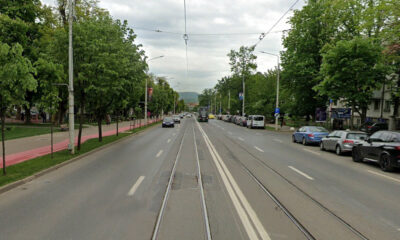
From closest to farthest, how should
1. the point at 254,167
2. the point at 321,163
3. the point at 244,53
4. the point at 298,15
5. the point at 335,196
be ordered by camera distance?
the point at 335,196 < the point at 254,167 < the point at 321,163 < the point at 298,15 < the point at 244,53

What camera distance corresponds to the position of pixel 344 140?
53.2ft

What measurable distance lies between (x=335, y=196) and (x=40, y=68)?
1111 centimetres

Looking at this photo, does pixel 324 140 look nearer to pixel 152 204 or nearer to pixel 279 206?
pixel 279 206

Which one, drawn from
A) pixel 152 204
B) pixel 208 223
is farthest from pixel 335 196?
pixel 152 204

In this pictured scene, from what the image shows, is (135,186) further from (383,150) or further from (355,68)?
(355,68)

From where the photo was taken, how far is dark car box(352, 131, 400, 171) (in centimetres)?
1123

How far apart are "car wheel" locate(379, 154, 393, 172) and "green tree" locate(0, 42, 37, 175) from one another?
1239 centimetres

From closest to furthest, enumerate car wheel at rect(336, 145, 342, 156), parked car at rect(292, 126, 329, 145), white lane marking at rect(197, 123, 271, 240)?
white lane marking at rect(197, 123, 271, 240), car wheel at rect(336, 145, 342, 156), parked car at rect(292, 126, 329, 145)

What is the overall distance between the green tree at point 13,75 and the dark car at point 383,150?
12398mm

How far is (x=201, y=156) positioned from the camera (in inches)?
572

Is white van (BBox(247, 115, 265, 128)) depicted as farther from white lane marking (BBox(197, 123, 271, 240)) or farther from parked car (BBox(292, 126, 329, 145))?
white lane marking (BBox(197, 123, 271, 240))

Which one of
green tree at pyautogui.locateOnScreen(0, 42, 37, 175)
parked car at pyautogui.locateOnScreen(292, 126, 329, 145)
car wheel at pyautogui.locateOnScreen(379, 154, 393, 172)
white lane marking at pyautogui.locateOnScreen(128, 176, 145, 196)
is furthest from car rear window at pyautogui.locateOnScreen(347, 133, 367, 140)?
green tree at pyautogui.locateOnScreen(0, 42, 37, 175)

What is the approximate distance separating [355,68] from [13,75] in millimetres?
20401

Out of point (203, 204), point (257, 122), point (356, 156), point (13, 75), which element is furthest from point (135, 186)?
point (257, 122)
